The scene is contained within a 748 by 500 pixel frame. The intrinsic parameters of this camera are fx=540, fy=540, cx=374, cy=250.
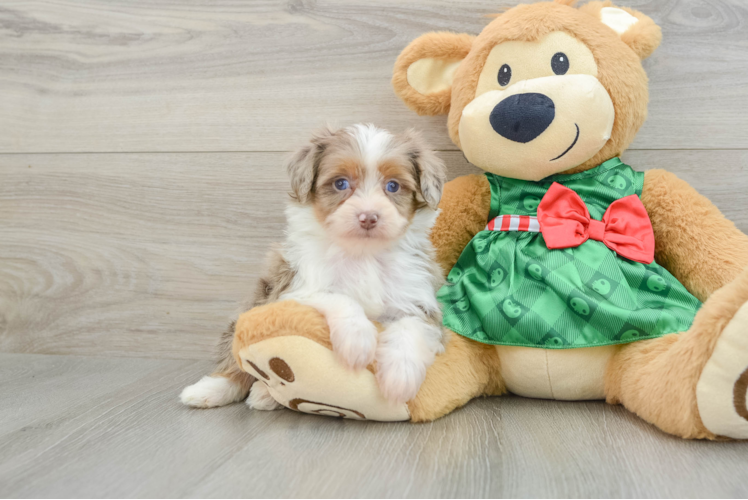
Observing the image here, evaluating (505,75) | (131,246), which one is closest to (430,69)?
(505,75)

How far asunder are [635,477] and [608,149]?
0.85 metres

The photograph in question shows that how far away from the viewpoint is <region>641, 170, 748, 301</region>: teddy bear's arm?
1377 mm

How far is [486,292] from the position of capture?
1452mm

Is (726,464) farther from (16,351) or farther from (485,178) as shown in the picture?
(16,351)

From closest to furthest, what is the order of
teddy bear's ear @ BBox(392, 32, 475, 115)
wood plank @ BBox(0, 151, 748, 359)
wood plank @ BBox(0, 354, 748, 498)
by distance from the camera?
wood plank @ BBox(0, 354, 748, 498), teddy bear's ear @ BBox(392, 32, 475, 115), wood plank @ BBox(0, 151, 748, 359)

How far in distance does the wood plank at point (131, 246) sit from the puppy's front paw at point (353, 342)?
0.83 metres

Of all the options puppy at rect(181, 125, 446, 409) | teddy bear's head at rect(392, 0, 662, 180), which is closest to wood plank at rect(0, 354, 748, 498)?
puppy at rect(181, 125, 446, 409)

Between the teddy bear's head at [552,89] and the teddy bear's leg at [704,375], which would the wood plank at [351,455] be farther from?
the teddy bear's head at [552,89]

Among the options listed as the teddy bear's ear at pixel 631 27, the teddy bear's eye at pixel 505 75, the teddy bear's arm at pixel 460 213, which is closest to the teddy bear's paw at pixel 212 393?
the teddy bear's arm at pixel 460 213

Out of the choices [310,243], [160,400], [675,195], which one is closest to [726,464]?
[675,195]

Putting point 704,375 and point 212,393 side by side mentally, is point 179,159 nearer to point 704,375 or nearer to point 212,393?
point 212,393

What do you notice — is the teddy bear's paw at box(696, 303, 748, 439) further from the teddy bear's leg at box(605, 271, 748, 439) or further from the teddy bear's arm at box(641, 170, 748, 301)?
the teddy bear's arm at box(641, 170, 748, 301)

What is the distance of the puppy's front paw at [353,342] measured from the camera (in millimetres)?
1193

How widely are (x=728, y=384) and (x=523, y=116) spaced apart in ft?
2.44
